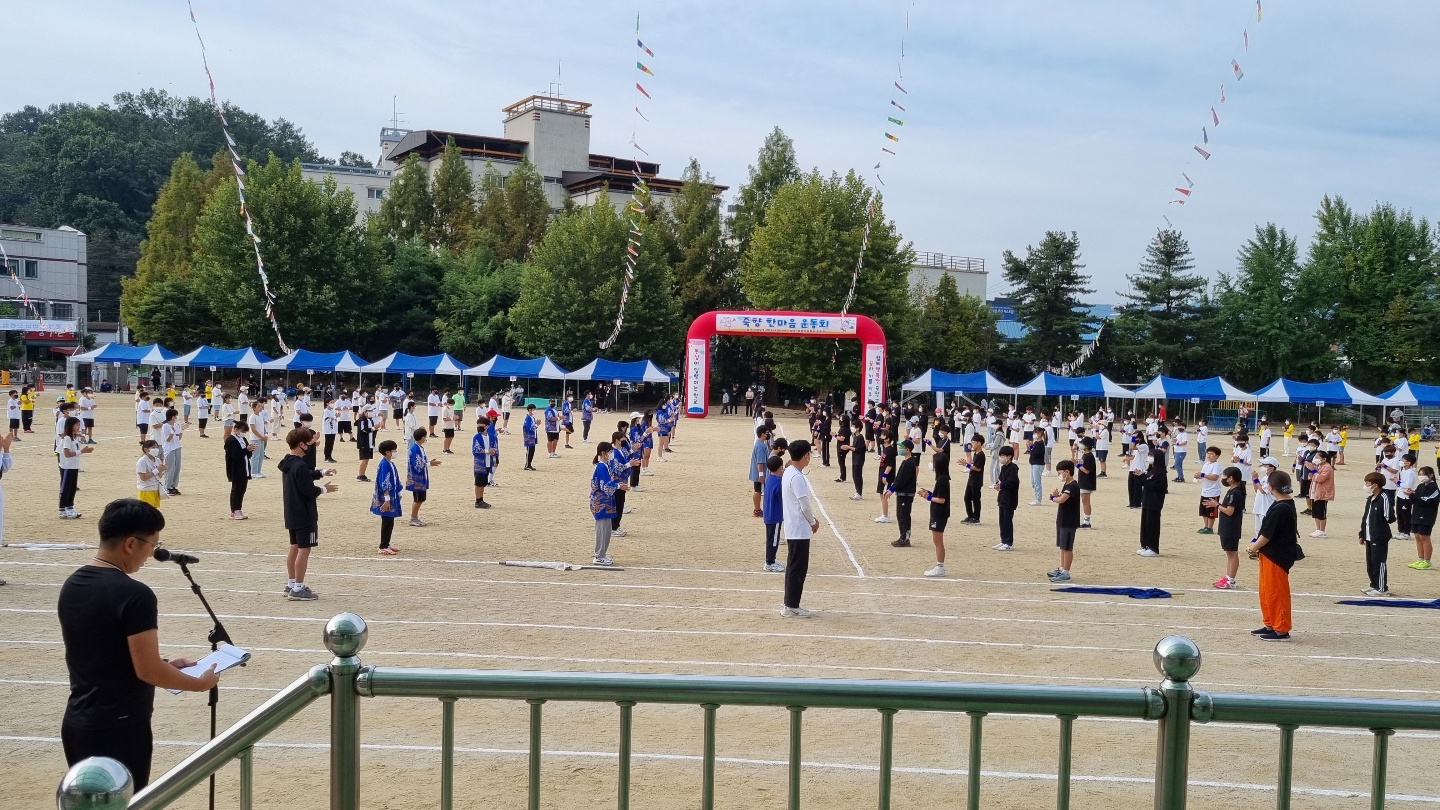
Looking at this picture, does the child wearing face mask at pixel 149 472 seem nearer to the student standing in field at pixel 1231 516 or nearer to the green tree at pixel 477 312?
the student standing in field at pixel 1231 516

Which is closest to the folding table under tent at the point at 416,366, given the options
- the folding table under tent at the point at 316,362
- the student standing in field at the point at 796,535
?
the folding table under tent at the point at 316,362

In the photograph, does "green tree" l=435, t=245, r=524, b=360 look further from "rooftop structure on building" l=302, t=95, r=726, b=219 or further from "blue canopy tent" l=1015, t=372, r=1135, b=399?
"blue canopy tent" l=1015, t=372, r=1135, b=399

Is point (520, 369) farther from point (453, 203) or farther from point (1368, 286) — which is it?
point (1368, 286)

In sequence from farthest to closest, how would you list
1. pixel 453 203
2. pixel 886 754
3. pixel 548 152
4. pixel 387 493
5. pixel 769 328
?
pixel 548 152
pixel 453 203
pixel 769 328
pixel 387 493
pixel 886 754

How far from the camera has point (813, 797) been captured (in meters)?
6.07

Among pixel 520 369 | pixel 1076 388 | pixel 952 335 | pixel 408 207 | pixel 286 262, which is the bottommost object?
pixel 1076 388

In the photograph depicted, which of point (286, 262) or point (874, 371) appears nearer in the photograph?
point (874, 371)

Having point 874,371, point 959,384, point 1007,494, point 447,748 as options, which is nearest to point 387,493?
point 1007,494

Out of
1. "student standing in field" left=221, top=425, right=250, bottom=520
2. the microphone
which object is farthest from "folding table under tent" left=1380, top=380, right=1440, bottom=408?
the microphone

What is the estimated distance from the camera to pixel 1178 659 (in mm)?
2785

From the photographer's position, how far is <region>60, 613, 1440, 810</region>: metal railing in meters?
2.82

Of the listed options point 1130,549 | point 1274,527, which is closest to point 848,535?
point 1130,549

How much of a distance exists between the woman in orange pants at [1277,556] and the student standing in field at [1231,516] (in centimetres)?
187

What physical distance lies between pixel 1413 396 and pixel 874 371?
23.6m
